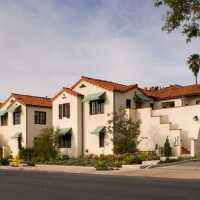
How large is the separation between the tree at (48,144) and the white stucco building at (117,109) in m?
1.35

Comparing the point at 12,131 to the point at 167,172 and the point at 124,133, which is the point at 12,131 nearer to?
the point at 124,133

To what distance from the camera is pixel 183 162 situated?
27.0 metres

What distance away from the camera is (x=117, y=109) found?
35.8 metres

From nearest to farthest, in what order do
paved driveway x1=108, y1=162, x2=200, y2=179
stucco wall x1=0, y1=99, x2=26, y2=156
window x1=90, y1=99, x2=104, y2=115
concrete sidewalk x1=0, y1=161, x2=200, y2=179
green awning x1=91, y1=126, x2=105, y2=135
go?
paved driveway x1=108, y1=162, x2=200, y2=179
concrete sidewalk x1=0, y1=161, x2=200, y2=179
green awning x1=91, y1=126, x2=105, y2=135
window x1=90, y1=99, x2=104, y2=115
stucco wall x1=0, y1=99, x2=26, y2=156

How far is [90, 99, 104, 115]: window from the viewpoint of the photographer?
122 ft

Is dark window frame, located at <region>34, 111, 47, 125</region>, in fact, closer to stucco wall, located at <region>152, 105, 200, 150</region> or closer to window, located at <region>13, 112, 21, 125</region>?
window, located at <region>13, 112, 21, 125</region>

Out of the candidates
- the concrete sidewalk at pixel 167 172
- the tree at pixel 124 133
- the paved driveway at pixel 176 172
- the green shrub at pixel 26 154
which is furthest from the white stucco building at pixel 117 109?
the concrete sidewalk at pixel 167 172

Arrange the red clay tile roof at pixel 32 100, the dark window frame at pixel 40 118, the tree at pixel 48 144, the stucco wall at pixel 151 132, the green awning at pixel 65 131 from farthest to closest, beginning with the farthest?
1. the dark window frame at pixel 40 118
2. the red clay tile roof at pixel 32 100
3. the green awning at pixel 65 131
4. the tree at pixel 48 144
5. the stucco wall at pixel 151 132

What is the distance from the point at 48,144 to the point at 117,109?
772 cm

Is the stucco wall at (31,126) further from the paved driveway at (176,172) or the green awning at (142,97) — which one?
the paved driveway at (176,172)

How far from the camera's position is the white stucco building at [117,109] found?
33.0 meters

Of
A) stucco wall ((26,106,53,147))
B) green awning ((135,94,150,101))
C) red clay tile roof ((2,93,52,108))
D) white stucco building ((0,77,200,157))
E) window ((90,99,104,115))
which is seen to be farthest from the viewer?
red clay tile roof ((2,93,52,108))

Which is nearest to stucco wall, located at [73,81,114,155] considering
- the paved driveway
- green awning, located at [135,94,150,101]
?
green awning, located at [135,94,150,101]

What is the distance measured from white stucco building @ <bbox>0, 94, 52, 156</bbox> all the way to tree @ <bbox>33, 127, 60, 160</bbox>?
6.52m
